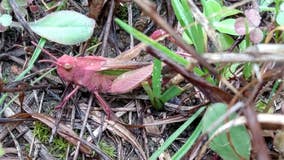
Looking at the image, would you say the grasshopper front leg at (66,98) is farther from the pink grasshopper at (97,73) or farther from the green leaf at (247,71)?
the green leaf at (247,71)

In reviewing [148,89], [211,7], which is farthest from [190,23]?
[148,89]

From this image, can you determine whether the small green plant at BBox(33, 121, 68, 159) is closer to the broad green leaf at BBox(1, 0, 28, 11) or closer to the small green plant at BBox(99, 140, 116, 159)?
the small green plant at BBox(99, 140, 116, 159)

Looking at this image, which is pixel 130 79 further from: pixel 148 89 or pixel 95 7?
pixel 95 7

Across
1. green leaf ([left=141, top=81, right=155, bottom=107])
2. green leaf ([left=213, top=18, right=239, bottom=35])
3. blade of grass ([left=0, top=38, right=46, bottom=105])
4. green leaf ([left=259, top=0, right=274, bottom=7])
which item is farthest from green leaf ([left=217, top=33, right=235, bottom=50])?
blade of grass ([left=0, top=38, right=46, bottom=105])

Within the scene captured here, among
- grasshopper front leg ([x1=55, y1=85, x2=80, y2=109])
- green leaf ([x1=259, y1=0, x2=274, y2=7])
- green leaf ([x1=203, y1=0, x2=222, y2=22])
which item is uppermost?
green leaf ([x1=259, y1=0, x2=274, y2=7])

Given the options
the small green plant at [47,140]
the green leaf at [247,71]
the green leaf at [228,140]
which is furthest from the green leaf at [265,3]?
the small green plant at [47,140]

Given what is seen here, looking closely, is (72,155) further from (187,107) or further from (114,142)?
(187,107)
